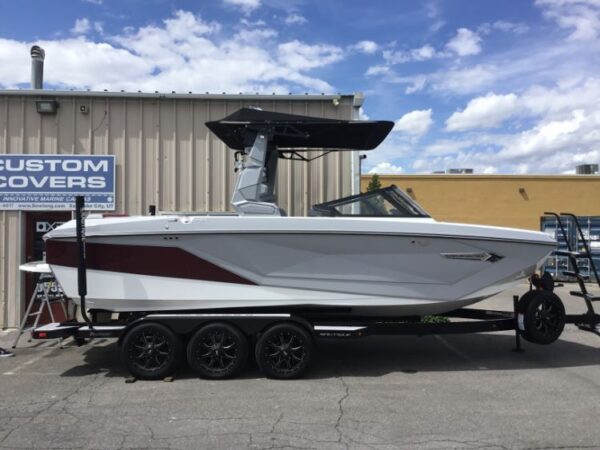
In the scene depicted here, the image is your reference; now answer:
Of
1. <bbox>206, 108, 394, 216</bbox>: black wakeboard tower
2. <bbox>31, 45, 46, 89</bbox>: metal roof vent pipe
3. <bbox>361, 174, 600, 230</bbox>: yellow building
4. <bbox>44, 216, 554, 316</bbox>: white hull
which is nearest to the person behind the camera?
<bbox>44, 216, 554, 316</bbox>: white hull

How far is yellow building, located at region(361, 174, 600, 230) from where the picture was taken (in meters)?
23.2

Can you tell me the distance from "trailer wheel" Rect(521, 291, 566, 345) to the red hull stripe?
3747 mm

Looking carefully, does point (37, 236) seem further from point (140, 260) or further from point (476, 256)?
point (476, 256)

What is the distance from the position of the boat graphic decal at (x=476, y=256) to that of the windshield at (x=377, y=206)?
56cm

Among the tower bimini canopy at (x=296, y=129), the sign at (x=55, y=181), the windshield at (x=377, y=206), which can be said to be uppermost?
the tower bimini canopy at (x=296, y=129)

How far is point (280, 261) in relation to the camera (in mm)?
5984

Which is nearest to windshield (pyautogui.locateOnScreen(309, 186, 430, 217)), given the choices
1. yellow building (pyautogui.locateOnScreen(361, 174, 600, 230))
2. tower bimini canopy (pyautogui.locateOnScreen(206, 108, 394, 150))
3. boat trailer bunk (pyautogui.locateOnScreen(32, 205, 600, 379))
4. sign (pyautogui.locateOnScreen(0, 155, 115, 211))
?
tower bimini canopy (pyautogui.locateOnScreen(206, 108, 394, 150))

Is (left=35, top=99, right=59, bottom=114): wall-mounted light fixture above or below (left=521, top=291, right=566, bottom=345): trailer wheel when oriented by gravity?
above

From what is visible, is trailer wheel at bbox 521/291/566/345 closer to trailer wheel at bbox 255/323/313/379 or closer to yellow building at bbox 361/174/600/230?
trailer wheel at bbox 255/323/313/379

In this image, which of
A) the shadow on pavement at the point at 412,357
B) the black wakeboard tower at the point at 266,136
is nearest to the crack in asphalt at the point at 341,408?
the shadow on pavement at the point at 412,357

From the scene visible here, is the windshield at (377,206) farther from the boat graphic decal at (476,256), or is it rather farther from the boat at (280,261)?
the boat graphic decal at (476,256)

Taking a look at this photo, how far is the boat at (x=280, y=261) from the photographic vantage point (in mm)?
5914

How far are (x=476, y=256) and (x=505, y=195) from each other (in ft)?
60.5

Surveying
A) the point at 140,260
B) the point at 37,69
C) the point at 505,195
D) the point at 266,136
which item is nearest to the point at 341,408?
the point at 140,260
